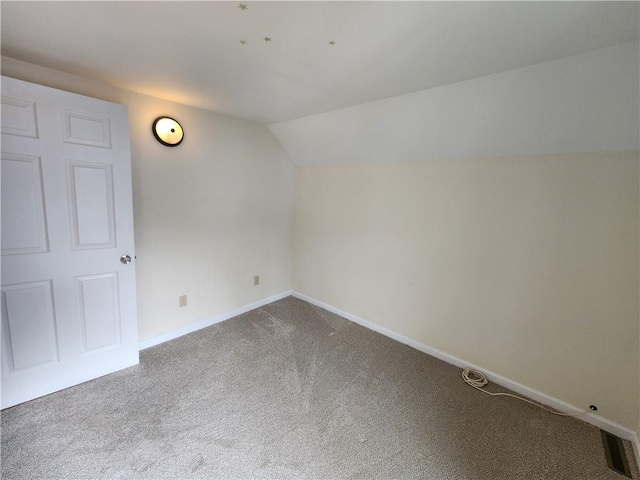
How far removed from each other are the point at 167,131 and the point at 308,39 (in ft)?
5.09

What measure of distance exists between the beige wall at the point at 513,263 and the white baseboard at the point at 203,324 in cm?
113

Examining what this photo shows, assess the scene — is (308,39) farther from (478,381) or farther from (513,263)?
(478,381)

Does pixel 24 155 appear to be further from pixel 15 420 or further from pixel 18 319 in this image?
pixel 15 420

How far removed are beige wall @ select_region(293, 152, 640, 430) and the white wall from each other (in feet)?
0.39

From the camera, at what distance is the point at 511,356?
2062mm

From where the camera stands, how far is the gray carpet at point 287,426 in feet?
4.66

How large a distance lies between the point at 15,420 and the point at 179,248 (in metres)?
1.43

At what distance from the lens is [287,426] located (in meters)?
1.67

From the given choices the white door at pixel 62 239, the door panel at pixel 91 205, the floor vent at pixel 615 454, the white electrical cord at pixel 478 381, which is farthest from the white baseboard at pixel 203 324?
the floor vent at pixel 615 454

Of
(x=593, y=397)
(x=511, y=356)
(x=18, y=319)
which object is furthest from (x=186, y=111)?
(x=593, y=397)

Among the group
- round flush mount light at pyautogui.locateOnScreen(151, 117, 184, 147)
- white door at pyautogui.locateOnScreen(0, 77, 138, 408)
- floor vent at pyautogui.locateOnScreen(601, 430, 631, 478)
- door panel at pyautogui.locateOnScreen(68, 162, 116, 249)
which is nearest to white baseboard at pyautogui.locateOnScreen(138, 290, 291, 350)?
white door at pyautogui.locateOnScreen(0, 77, 138, 408)

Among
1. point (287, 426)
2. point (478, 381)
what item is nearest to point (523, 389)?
point (478, 381)

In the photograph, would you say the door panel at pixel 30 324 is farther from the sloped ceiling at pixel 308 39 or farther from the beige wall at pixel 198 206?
the sloped ceiling at pixel 308 39

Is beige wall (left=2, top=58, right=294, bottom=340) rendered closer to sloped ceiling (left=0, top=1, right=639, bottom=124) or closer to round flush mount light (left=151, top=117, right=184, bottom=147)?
round flush mount light (left=151, top=117, right=184, bottom=147)
